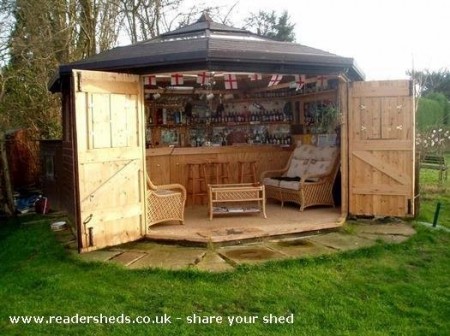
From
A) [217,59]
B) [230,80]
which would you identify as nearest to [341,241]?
Answer: [217,59]

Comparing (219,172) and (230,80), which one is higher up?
(230,80)

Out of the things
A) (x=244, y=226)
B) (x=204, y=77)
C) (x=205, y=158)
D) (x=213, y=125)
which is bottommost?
(x=244, y=226)

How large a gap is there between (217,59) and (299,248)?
246cm

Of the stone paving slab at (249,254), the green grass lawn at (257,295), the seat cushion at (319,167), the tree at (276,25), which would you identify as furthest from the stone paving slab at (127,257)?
the tree at (276,25)

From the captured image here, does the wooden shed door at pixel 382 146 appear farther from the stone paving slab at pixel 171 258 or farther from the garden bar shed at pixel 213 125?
the stone paving slab at pixel 171 258

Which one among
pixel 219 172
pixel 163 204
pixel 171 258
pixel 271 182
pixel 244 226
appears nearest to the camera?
pixel 171 258

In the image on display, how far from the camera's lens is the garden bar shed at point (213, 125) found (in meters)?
5.34

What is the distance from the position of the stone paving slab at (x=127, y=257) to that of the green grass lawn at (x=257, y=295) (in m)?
0.19

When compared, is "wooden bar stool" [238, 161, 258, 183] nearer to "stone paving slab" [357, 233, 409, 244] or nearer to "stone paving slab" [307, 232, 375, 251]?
"stone paving slab" [307, 232, 375, 251]

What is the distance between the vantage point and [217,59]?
17.2 ft

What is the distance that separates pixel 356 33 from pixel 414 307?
1675cm

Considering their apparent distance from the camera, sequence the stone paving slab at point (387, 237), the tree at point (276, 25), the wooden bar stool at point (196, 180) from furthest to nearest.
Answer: the tree at point (276, 25), the wooden bar stool at point (196, 180), the stone paving slab at point (387, 237)

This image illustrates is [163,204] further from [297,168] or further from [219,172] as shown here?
[297,168]

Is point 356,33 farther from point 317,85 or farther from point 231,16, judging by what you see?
point 317,85
